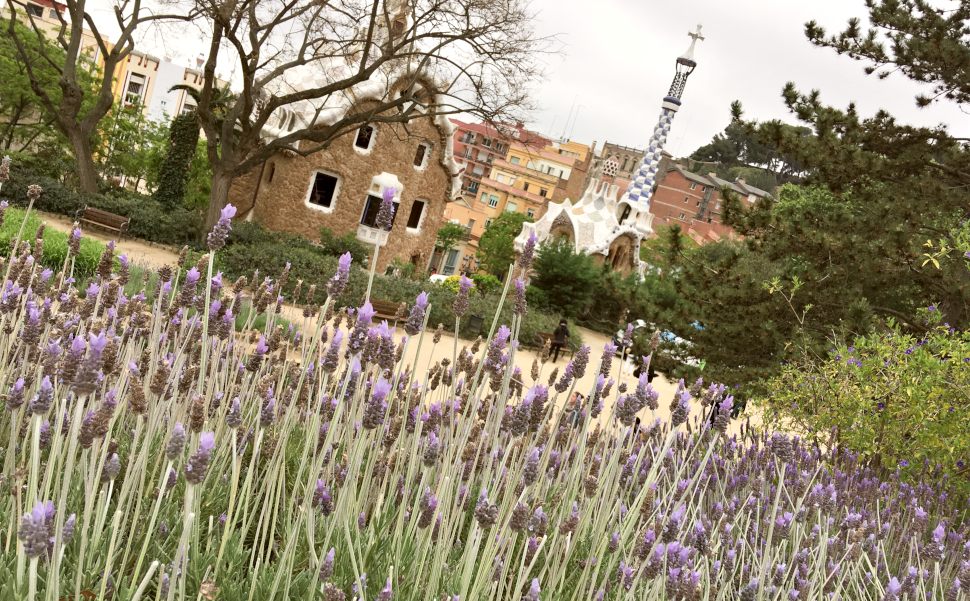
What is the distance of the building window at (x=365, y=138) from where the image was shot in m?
28.0

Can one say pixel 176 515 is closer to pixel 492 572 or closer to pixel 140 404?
pixel 140 404

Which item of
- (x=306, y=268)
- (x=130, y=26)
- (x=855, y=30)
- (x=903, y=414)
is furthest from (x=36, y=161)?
(x=903, y=414)

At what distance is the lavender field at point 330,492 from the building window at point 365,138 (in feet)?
80.1

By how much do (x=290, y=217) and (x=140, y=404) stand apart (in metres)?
25.4

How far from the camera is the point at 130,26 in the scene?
22656 millimetres

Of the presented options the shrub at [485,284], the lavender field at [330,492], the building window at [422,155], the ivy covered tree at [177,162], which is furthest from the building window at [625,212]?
the lavender field at [330,492]

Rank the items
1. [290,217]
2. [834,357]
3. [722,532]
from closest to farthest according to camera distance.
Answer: [722,532] → [834,357] → [290,217]

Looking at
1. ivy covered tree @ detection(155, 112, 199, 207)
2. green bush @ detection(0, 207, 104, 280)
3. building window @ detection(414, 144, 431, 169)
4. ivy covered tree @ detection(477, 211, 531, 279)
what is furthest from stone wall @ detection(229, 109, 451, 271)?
ivy covered tree @ detection(477, 211, 531, 279)

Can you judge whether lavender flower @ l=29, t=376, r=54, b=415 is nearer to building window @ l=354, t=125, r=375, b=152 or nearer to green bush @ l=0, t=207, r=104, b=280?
green bush @ l=0, t=207, r=104, b=280

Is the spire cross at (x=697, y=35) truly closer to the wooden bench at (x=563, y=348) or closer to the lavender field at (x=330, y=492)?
the wooden bench at (x=563, y=348)

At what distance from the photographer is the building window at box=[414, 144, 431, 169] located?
2945 cm

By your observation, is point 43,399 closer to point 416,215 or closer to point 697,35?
point 416,215

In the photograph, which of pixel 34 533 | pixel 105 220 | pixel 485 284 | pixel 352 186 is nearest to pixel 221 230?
pixel 34 533

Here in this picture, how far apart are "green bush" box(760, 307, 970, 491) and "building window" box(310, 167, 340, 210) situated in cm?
2222
